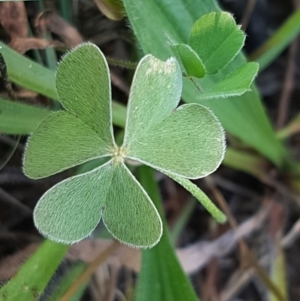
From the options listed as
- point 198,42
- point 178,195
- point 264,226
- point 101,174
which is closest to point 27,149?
point 101,174

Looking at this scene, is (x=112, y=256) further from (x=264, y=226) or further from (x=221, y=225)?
(x=264, y=226)

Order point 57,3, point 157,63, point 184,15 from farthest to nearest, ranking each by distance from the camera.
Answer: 1. point 57,3
2. point 184,15
3. point 157,63

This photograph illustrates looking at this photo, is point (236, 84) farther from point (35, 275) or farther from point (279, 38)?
point (279, 38)

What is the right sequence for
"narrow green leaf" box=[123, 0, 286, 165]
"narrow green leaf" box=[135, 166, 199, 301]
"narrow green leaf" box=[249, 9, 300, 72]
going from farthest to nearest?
"narrow green leaf" box=[249, 9, 300, 72], "narrow green leaf" box=[135, 166, 199, 301], "narrow green leaf" box=[123, 0, 286, 165]

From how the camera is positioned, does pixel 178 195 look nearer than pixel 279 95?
Yes

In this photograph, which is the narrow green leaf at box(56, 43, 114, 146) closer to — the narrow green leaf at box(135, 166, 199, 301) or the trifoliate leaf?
the trifoliate leaf

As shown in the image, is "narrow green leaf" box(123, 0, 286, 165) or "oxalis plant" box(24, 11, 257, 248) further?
"narrow green leaf" box(123, 0, 286, 165)

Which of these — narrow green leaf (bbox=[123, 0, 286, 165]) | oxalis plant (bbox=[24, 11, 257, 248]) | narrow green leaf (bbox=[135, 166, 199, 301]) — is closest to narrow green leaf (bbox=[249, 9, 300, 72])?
narrow green leaf (bbox=[123, 0, 286, 165])
